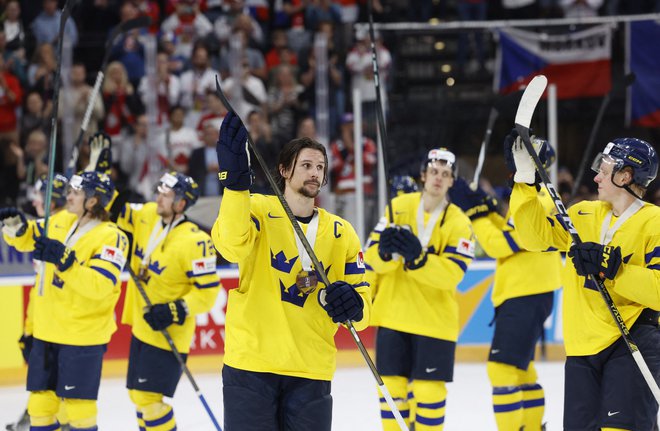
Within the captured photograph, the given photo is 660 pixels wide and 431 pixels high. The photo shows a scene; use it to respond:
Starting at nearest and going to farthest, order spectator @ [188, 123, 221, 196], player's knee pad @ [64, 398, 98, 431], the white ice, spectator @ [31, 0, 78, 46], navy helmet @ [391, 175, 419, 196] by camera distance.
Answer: player's knee pad @ [64, 398, 98, 431]
navy helmet @ [391, 175, 419, 196]
the white ice
spectator @ [188, 123, 221, 196]
spectator @ [31, 0, 78, 46]

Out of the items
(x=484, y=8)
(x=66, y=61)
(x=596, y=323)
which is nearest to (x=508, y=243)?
(x=596, y=323)

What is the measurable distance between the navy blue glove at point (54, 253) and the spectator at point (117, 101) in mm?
4327

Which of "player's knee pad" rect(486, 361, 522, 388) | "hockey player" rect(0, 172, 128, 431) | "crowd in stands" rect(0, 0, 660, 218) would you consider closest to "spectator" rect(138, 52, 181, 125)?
"crowd in stands" rect(0, 0, 660, 218)

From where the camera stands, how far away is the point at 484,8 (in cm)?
1007

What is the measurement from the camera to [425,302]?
15.1ft

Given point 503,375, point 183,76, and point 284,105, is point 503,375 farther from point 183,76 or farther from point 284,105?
point 183,76

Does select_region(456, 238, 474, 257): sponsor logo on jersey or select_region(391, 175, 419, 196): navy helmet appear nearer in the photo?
select_region(456, 238, 474, 257): sponsor logo on jersey

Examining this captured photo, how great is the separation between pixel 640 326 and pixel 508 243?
56.3 inches

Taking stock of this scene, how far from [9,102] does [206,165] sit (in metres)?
1.99

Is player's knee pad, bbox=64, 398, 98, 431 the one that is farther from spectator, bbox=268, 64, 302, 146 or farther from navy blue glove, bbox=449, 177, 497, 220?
spectator, bbox=268, 64, 302, 146

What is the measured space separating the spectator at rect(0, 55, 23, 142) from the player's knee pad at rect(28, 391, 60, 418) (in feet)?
14.2

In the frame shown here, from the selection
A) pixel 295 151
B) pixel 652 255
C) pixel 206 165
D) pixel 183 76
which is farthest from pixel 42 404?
pixel 183 76

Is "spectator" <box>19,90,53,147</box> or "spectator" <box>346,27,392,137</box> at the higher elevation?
"spectator" <box>346,27,392,137</box>

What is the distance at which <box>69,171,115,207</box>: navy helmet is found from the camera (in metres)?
4.46
